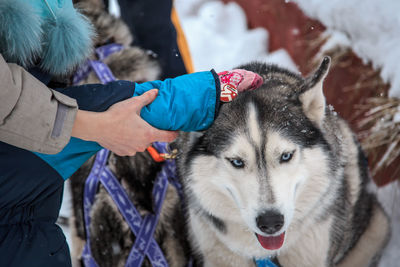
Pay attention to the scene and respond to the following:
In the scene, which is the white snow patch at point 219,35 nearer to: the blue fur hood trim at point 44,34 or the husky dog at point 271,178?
the husky dog at point 271,178

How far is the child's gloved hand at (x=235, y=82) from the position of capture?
153cm

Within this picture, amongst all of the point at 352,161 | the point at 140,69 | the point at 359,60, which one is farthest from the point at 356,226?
the point at 140,69

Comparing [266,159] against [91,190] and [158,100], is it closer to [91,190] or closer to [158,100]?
[158,100]

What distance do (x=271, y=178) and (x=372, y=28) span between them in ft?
4.42

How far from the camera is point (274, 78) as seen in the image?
6.11 ft

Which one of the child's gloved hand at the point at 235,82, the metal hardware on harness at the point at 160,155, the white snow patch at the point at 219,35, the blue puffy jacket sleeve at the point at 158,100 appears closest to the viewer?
the blue puffy jacket sleeve at the point at 158,100

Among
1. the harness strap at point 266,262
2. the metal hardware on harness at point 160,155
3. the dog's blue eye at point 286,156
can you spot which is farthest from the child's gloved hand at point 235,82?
the harness strap at point 266,262

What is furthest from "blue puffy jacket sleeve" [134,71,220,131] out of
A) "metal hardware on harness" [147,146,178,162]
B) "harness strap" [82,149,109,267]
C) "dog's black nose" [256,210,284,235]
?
"harness strap" [82,149,109,267]

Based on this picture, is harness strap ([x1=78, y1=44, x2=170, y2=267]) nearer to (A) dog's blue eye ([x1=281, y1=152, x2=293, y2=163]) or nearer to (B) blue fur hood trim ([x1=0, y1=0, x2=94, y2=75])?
(B) blue fur hood trim ([x1=0, y1=0, x2=94, y2=75])

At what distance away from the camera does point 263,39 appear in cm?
376

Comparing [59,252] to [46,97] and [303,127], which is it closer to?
[46,97]

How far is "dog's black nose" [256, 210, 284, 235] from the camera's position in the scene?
60.7 inches

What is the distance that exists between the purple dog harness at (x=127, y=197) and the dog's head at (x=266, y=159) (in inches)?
9.8

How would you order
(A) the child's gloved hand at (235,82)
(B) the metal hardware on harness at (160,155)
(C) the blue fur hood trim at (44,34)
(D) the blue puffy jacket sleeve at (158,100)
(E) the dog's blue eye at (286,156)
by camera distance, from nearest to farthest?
(C) the blue fur hood trim at (44,34), (D) the blue puffy jacket sleeve at (158,100), (A) the child's gloved hand at (235,82), (E) the dog's blue eye at (286,156), (B) the metal hardware on harness at (160,155)
